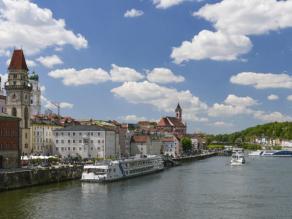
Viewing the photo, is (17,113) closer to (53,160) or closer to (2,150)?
(53,160)

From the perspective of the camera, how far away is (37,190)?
181 feet

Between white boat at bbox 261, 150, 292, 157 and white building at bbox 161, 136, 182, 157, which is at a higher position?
white building at bbox 161, 136, 182, 157

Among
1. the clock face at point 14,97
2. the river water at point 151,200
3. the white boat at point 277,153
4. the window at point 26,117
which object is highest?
the clock face at point 14,97

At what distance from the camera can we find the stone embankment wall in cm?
5415

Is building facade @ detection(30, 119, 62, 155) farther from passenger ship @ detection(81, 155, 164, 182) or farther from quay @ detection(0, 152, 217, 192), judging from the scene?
quay @ detection(0, 152, 217, 192)

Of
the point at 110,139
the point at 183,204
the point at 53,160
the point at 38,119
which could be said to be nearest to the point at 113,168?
the point at 53,160

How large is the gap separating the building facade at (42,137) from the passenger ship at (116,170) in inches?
1001

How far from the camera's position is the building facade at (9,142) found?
63.7 metres

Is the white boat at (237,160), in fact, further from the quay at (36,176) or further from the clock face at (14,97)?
the quay at (36,176)

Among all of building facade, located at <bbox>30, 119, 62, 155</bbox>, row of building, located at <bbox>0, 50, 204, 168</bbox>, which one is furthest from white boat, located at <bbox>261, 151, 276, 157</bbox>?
building facade, located at <bbox>30, 119, 62, 155</bbox>

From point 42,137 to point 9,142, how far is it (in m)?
43.2

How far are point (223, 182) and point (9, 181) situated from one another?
27.5 meters

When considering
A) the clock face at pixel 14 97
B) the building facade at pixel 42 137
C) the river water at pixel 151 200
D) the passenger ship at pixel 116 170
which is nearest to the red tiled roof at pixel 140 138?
the building facade at pixel 42 137

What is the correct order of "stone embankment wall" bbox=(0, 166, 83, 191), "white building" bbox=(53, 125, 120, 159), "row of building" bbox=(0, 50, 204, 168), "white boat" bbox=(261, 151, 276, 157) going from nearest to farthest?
"stone embankment wall" bbox=(0, 166, 83, 191), "row of building" bbox=(0, 50, 204, 168), "white building" bbox=(53, 125, 120, 159), "white boat" bbox=(261, 151, 276, 157)
